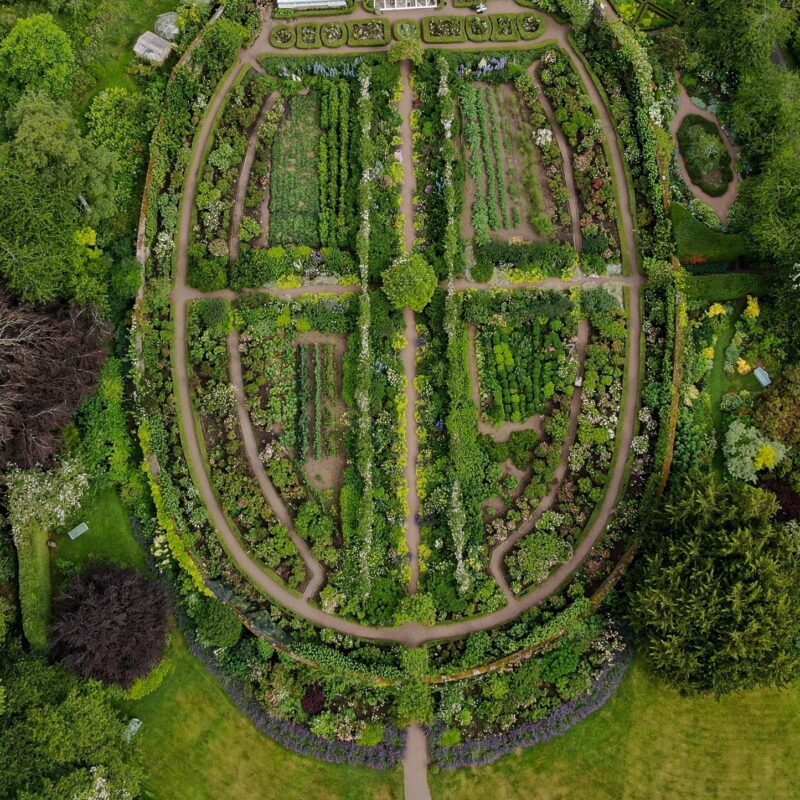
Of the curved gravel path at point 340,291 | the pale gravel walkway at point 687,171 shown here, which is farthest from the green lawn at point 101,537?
the pale gravel walkway at point 687,171

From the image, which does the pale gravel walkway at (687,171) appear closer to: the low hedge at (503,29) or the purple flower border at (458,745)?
the low hedge at (503,29)

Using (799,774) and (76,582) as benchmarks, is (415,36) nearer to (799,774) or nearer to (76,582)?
(76,582)

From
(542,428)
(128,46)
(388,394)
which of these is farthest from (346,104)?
(542,428)

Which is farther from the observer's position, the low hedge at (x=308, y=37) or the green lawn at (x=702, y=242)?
the low hedge at (x=308, y=37)

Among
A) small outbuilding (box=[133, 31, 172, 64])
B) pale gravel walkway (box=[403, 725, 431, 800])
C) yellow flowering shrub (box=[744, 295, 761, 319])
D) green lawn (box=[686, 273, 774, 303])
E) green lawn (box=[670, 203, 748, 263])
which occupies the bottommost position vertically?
pale gravel walkway (box=[403, 725, 431, 800])

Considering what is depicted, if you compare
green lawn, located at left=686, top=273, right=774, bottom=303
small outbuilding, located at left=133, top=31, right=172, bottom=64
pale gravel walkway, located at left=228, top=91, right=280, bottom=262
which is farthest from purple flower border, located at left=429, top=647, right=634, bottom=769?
small outbuilding, located at left=133, top=31, right=172, bottom=64

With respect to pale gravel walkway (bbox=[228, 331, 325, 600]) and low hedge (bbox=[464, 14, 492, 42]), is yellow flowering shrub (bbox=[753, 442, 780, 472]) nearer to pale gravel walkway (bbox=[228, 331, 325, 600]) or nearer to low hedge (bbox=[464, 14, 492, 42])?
pale gravel walkway (bbox=[228, 331, 325, 600])
